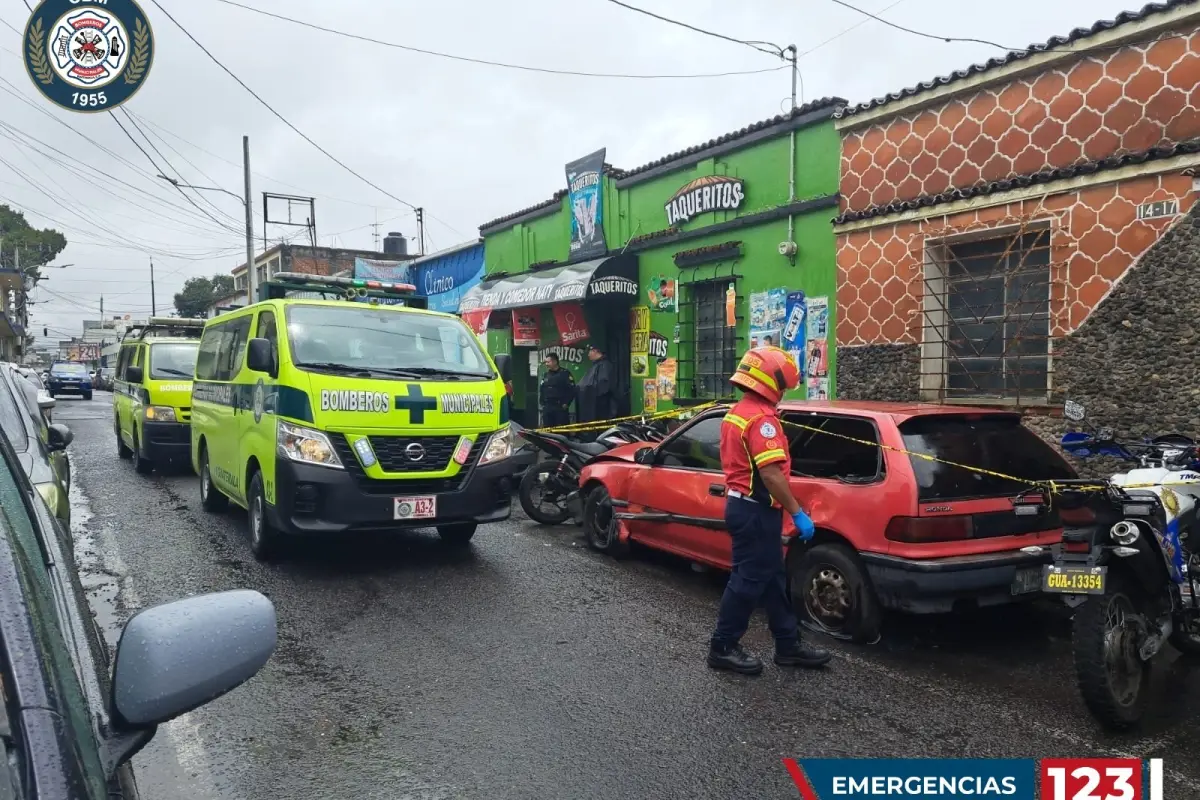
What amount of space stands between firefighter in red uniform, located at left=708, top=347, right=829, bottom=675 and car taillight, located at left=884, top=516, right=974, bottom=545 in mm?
588

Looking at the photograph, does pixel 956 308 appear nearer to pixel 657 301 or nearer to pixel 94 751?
pixel 657 301

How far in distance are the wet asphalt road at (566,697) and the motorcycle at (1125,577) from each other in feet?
0.84

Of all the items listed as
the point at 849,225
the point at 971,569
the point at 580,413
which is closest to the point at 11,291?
the point at 580,413

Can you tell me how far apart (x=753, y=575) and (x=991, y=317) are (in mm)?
5688

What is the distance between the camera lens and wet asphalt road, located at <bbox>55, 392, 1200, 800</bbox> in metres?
3.60

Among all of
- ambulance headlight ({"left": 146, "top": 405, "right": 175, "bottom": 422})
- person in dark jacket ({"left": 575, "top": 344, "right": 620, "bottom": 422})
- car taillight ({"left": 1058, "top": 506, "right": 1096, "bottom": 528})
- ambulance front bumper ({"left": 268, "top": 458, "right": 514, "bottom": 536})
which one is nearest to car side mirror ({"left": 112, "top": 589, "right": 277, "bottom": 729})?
car taillight ({"left": 1058, "top": 506, "right": 1096, "bottom": 528})

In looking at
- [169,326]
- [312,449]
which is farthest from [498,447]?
[169,326]

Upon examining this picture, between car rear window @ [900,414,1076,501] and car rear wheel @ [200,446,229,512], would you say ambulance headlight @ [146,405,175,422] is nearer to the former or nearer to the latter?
car rear wheel @ [200,446,229,512]

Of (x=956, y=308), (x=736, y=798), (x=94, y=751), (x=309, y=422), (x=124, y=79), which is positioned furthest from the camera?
(x=956, y=308)

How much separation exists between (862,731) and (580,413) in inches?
398

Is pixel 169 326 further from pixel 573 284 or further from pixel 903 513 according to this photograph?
pixel 903 513

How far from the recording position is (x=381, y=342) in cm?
728

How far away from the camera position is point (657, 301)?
44.4 ft

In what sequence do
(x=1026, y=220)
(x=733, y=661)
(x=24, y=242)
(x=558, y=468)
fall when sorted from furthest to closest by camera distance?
(x=24, y=242)
(x=558, y=468)
(x=1026, y=220)
(x=733, y=661)
